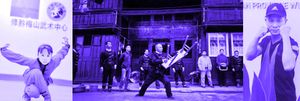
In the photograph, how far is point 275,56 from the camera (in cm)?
362

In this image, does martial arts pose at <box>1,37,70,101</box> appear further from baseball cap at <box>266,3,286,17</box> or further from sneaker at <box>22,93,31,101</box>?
baseball cap at <box>266,3,286,17</box>

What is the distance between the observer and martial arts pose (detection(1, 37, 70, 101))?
3.63 metres

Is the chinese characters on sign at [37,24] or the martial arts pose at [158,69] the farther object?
the martial arts pose at [158,69]

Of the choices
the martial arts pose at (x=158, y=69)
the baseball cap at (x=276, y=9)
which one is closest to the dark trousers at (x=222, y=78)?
the martial arts pose at (x=158, y=69)

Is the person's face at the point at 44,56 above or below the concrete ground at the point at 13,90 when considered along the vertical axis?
above

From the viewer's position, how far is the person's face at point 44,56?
3.73 m

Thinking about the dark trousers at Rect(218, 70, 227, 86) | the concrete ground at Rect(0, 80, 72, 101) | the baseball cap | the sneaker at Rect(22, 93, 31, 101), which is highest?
the baseball cap

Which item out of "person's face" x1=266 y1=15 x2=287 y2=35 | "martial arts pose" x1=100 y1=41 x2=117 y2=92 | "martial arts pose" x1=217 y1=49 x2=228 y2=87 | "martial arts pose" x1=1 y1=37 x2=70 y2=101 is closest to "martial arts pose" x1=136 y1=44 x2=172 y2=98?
"martial arts pose" x1=100 y1=41 x2=117 y2=92

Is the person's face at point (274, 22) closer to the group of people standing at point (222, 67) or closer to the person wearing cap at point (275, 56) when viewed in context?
the person wearing cap at point (275, 56)

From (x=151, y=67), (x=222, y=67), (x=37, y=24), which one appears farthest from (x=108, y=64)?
(x=37, y=24)

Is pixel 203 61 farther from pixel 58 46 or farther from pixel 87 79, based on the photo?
pixel 58 46

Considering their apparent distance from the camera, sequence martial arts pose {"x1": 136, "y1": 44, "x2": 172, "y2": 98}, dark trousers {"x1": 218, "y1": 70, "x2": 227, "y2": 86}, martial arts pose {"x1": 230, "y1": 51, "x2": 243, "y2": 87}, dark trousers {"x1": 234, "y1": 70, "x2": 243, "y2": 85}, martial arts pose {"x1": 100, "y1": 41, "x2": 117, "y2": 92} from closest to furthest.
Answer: martial arts pose {"x1": 136, "y1": 44, "x2": 172, "y2": 98} < martial arts pose {"x1": 100, "y1": 41, "x2": 117, "y2": 92} < martial arts pose {"x1": 230, "y1": 51, "x2": 243, "y2": 87} < dark trousers {"x1": 234, "y1": 70, "x2": 243, "y2": 85} < dark trousers {"x1": 218, "y1": 70, "x2": 227, "y2": 86}

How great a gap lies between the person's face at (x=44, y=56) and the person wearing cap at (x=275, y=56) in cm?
223

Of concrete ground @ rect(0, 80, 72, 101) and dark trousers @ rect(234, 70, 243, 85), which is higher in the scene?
concrete ground @ rect(0, 80, 72, 101)
